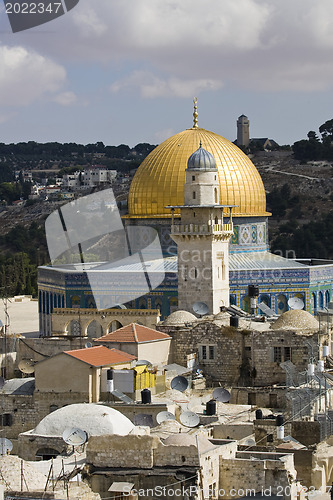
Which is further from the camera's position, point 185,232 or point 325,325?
point 185,232

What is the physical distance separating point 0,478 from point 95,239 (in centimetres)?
4333

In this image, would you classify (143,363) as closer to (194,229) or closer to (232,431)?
(232,431)

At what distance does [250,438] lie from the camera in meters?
23.9

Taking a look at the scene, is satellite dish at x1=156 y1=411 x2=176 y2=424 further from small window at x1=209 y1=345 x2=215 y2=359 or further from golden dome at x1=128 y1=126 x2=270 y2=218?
golden dome at x1=128 y1=126 x2=270 y2=218

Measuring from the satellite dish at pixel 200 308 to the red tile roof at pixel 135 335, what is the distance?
8.12 feet

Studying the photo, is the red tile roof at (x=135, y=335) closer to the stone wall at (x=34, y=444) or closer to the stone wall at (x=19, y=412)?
the stone wall at (x=19, y=412)

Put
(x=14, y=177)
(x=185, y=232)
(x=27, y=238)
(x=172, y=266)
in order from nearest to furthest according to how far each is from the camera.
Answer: (x=185, y=232), (x=172, y=266), (x=27, y=238), (x=14, y=177)

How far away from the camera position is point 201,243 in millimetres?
34500

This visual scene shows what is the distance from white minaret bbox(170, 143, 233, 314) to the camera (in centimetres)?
3447

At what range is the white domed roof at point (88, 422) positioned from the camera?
22906 mm

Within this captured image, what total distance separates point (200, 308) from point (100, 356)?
5.84 metres

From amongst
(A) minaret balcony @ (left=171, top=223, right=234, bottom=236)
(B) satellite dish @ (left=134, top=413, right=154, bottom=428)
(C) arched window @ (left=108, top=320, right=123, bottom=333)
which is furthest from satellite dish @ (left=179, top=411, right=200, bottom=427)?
(C) arched window @ (left=108, top=320, right=123, bottom=333)

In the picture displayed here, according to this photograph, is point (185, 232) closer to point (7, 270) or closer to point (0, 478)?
point (0, 478)

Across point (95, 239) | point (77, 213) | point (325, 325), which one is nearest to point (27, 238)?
point (77, 213)
